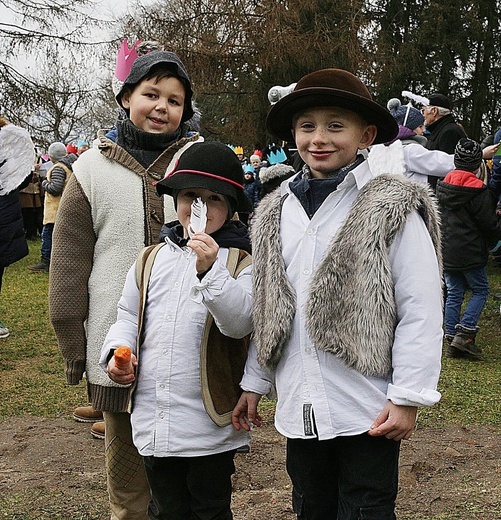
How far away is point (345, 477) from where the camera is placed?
2189 millimetres

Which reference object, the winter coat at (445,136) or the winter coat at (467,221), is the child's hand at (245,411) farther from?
the winter coat at (445,136)

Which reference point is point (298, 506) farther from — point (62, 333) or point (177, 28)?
point (177, 28)

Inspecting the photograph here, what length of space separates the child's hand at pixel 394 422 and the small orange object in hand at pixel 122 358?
29.0 inches

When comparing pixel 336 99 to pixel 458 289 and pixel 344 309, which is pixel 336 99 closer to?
pixel 344 309

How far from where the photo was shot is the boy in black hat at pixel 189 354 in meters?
2.33

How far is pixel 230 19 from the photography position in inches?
661

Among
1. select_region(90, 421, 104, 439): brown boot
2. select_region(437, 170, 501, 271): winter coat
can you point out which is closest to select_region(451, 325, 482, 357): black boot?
select_region(437, 170, 501, 271): winter coat

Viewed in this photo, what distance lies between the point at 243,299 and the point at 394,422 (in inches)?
22.8

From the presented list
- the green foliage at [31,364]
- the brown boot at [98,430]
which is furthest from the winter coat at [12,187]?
the brown boot at [98,430]

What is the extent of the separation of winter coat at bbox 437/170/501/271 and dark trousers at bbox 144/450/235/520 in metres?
4.25

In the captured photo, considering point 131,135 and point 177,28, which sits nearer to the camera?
point 131,135

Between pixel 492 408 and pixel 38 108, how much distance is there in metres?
12.6

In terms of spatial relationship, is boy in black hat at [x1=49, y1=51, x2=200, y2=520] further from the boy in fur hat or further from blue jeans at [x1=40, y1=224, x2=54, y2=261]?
blue jeans at [x1=40, y1=224, x2=54, y2=261]

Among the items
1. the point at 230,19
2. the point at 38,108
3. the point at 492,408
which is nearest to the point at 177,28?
the point at 230,19
